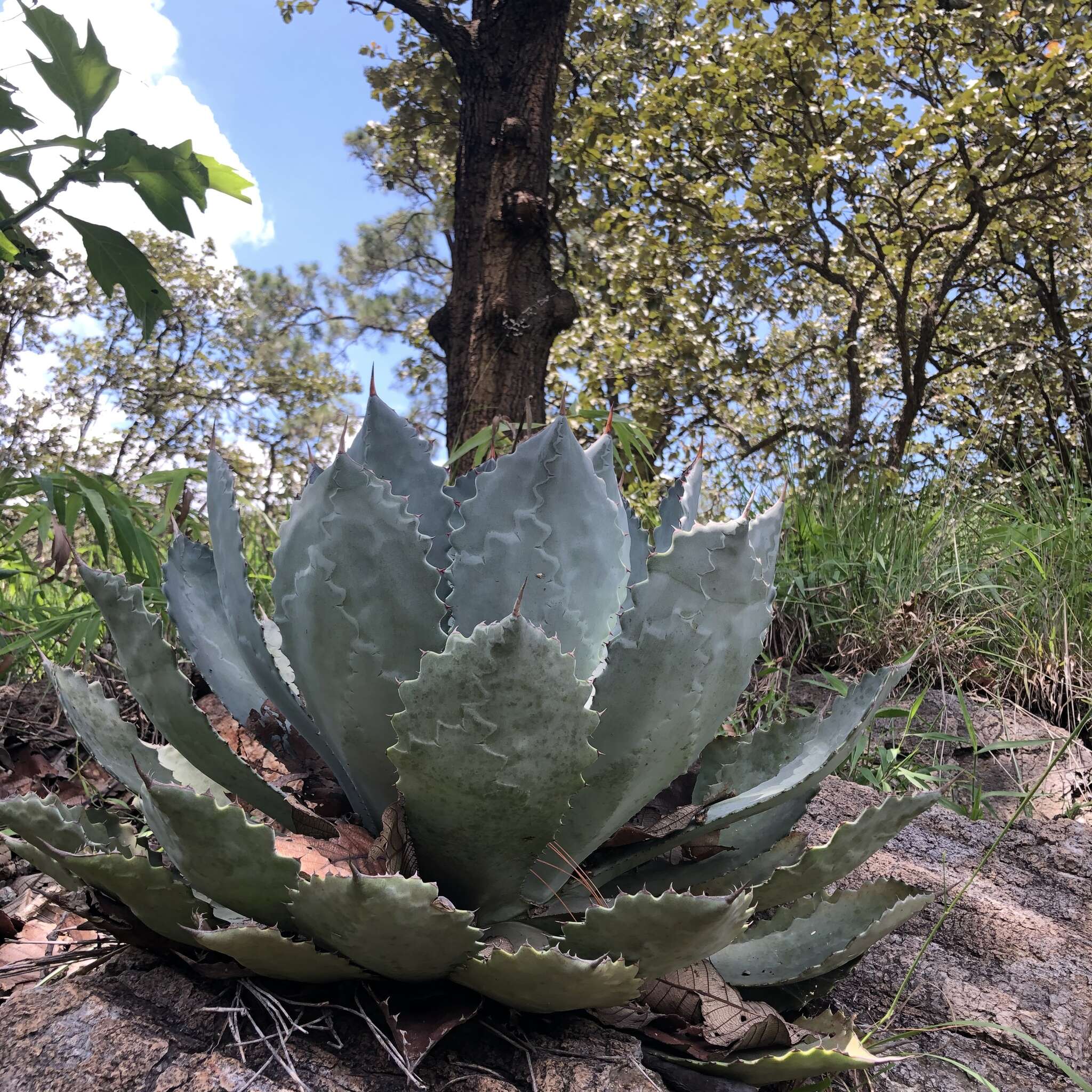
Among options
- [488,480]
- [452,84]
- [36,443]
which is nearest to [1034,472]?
[488,480]

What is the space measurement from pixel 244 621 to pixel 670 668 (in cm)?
63

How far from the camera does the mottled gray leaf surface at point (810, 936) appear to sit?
1161 millimetres

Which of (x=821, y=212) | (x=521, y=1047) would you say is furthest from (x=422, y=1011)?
(x=821, y=212)

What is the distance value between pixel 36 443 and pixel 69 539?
55.8 ft

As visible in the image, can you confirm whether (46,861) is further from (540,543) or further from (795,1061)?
(795,1061)

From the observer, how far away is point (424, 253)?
14984mm

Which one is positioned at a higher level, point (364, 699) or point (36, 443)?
point (36, 443)

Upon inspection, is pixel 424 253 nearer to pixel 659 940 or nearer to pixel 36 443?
pixel 36 443

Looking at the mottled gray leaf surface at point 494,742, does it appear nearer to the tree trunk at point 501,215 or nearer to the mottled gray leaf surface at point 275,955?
the mottled gray leaf surface at point 275,955

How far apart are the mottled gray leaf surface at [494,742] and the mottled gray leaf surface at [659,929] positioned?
0.13 m

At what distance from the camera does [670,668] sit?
3.63 ft

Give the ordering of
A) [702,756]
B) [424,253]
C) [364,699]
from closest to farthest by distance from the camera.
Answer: [364,699] < [702,756] < [424,253]

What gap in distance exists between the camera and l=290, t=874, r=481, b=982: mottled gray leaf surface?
2.81 ft

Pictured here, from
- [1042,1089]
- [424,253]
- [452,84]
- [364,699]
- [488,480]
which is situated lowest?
[1042,1089]
